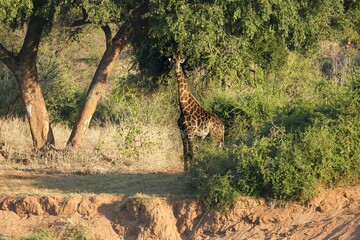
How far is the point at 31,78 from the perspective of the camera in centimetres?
1778

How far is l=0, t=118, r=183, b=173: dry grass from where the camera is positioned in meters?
16.5

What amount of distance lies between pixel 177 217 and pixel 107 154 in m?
6.16

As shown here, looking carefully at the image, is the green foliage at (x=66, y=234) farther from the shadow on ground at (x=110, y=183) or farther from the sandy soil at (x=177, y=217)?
the shadow on ground at (x=110, y=183)

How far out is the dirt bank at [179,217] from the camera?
35.0 feet

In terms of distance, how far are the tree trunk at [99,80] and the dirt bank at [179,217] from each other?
15.7 ft

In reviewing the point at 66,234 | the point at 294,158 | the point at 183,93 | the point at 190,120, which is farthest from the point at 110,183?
the point at 294,158

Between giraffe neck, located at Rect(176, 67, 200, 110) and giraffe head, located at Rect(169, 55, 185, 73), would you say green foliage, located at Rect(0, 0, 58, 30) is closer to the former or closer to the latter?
giraffe head, located at Rect(169, 55, 185, 73)

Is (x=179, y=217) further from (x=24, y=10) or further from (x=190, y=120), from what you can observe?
(x=24, y=10)

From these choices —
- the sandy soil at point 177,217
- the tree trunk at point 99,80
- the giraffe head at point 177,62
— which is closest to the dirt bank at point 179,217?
the sandy soil at point 177,217

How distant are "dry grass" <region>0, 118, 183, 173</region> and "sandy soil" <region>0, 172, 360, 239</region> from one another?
3.58 m

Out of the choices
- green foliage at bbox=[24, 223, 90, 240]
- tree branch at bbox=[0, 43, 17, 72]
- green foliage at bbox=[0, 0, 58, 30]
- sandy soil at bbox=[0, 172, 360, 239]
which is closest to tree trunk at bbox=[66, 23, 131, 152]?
green foliage at bbox=[0, 0, 58, 30]

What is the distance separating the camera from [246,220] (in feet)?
36.6

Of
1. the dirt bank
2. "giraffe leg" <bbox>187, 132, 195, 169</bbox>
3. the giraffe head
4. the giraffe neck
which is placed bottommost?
the dirt bank

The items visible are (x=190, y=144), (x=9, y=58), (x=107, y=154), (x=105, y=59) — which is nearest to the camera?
(x=190, y=144)
